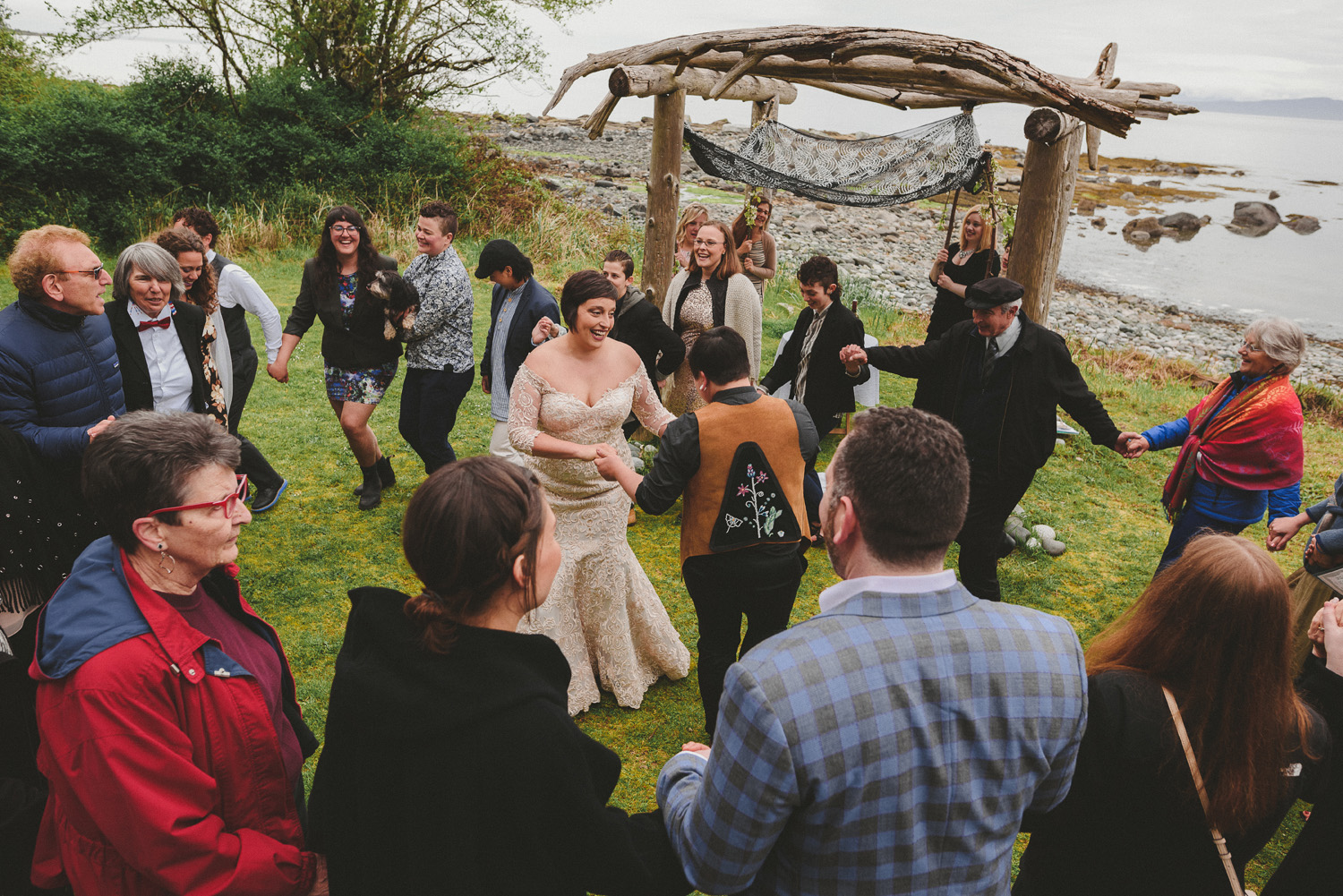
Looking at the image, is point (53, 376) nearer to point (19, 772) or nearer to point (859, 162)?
point (19, 772)

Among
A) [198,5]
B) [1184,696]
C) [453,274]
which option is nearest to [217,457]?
[1184,696]

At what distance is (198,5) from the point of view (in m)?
16.3

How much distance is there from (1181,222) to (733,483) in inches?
1597

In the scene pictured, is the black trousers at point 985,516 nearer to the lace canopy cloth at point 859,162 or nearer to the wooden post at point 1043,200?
the wooden post at point 1043,200

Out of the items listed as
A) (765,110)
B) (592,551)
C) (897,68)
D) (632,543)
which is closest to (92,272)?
(592,551)

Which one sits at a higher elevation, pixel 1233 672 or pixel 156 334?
pixel 156 334

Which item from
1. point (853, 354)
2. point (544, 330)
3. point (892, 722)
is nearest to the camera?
point (892, 722)

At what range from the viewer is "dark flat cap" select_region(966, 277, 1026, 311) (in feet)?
13.8

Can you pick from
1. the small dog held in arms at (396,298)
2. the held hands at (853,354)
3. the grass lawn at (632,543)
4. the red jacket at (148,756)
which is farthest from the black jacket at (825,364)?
the red jacket at (148,756)

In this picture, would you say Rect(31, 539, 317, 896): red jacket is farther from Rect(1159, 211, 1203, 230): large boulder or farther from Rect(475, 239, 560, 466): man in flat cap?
Rect(1159, 211, 1203, 230): large boulder

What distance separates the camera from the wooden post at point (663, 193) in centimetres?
689

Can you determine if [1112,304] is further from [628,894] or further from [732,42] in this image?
[628,894]

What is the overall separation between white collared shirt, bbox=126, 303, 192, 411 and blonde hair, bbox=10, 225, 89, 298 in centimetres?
77

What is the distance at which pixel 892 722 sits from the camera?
1.43 meters
